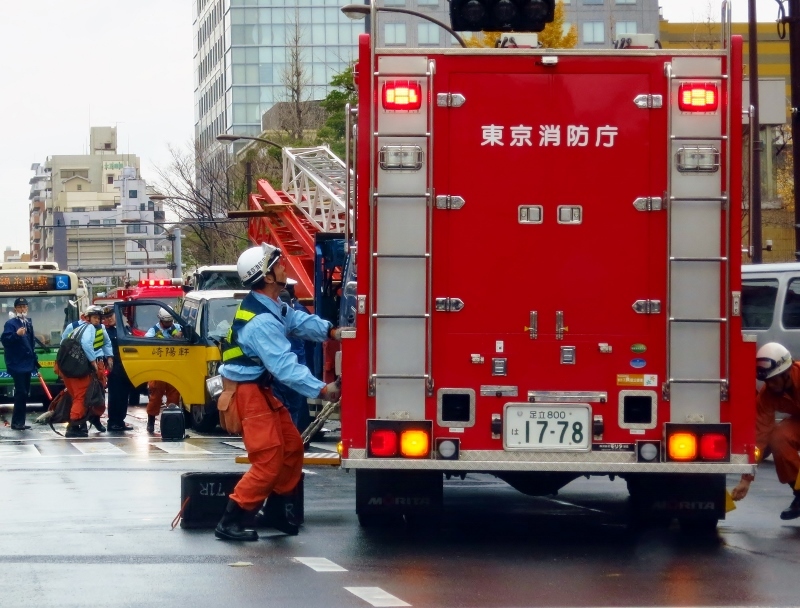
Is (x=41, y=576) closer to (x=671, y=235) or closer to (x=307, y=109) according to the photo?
(x=671, y=235)

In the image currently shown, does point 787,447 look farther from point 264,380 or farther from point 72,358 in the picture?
point 72,358

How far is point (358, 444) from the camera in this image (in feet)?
28.3

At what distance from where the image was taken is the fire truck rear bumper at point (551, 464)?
8531 mm

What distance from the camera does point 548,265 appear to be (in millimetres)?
8719

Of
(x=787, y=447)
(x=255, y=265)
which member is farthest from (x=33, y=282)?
(x=787, y=447)

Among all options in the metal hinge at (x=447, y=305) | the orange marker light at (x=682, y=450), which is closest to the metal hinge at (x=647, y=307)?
the orange marker light at (x=682, y=450)

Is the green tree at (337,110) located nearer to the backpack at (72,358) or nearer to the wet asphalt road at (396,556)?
the backpack at (72,358)

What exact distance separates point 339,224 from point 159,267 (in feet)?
240

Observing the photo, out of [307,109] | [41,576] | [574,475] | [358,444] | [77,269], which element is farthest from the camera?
[77,269]

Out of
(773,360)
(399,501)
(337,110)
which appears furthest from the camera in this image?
(337,110)

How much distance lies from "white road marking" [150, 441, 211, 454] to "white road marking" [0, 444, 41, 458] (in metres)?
1.46

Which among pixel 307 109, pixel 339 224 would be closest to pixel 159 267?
pixel 307 109

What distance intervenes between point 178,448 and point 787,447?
348 inches

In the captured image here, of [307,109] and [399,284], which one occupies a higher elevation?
[307,109]
